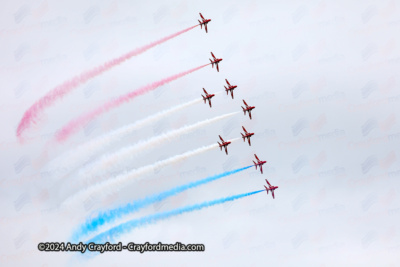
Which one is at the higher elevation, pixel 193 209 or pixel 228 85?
pixel 228 85

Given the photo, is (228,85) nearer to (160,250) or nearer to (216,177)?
(216,177)

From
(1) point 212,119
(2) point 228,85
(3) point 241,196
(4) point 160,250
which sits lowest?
(4) point 160,250

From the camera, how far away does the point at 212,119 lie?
86438 millimetres

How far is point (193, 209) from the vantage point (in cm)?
8388

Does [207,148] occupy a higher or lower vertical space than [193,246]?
higher

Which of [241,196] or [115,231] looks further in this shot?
[241,196]

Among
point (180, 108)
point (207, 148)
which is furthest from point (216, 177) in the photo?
point (180, 108)

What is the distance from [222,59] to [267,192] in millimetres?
16655

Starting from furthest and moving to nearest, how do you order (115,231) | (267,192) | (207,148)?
1. (267,192)
2. (207,148)
3. (115,231)

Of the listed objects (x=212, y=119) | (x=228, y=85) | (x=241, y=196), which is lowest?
(x=241, y=196)

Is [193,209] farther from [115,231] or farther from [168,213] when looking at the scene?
[115,231]

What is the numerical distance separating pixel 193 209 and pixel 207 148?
7.09 meters

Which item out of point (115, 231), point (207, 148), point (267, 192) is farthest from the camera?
point (267, 192)

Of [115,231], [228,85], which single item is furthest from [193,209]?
[228,85]
